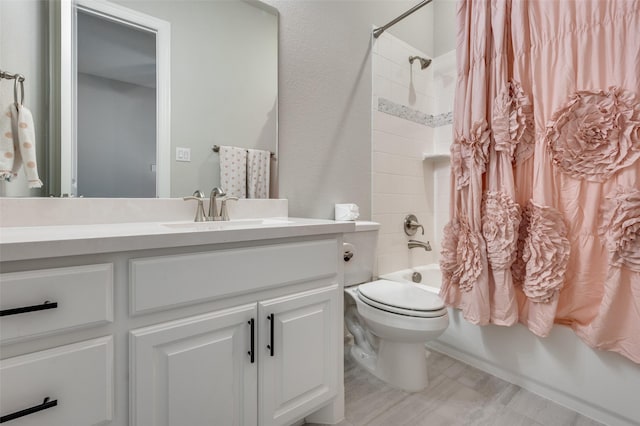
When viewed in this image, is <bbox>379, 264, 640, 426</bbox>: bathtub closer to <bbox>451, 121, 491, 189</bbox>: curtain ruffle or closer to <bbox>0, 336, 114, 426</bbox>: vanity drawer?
<bbox>451, 121, 491, 189</bbox>: curtain ruffle

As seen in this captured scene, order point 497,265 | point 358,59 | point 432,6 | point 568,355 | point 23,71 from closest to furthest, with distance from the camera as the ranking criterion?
point 23,71
point 568,355
point 497,265
point 358,59
point 432,6

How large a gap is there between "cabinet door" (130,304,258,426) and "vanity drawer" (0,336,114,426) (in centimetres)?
6

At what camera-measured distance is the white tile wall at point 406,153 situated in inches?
83.7

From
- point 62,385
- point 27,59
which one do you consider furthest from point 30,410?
point 27,59

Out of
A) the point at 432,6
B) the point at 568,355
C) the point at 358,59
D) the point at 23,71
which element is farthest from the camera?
the point at 432,6

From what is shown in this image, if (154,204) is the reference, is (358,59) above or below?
above

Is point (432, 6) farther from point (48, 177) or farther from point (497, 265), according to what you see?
point (48, 177)

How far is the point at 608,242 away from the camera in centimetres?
120

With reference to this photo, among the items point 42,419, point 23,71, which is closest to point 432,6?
point 23,71

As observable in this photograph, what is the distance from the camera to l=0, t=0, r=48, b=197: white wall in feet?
3.18

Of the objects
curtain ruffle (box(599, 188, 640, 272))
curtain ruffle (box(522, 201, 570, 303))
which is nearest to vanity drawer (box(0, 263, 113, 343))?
curtain ruffle (box(522, 201, 570, 303))

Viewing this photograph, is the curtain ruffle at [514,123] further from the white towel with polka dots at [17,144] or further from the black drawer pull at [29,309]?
the white towel with polka dots at [17,144]

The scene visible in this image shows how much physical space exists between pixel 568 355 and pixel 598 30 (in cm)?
144

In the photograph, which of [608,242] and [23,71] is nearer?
[23,71]
